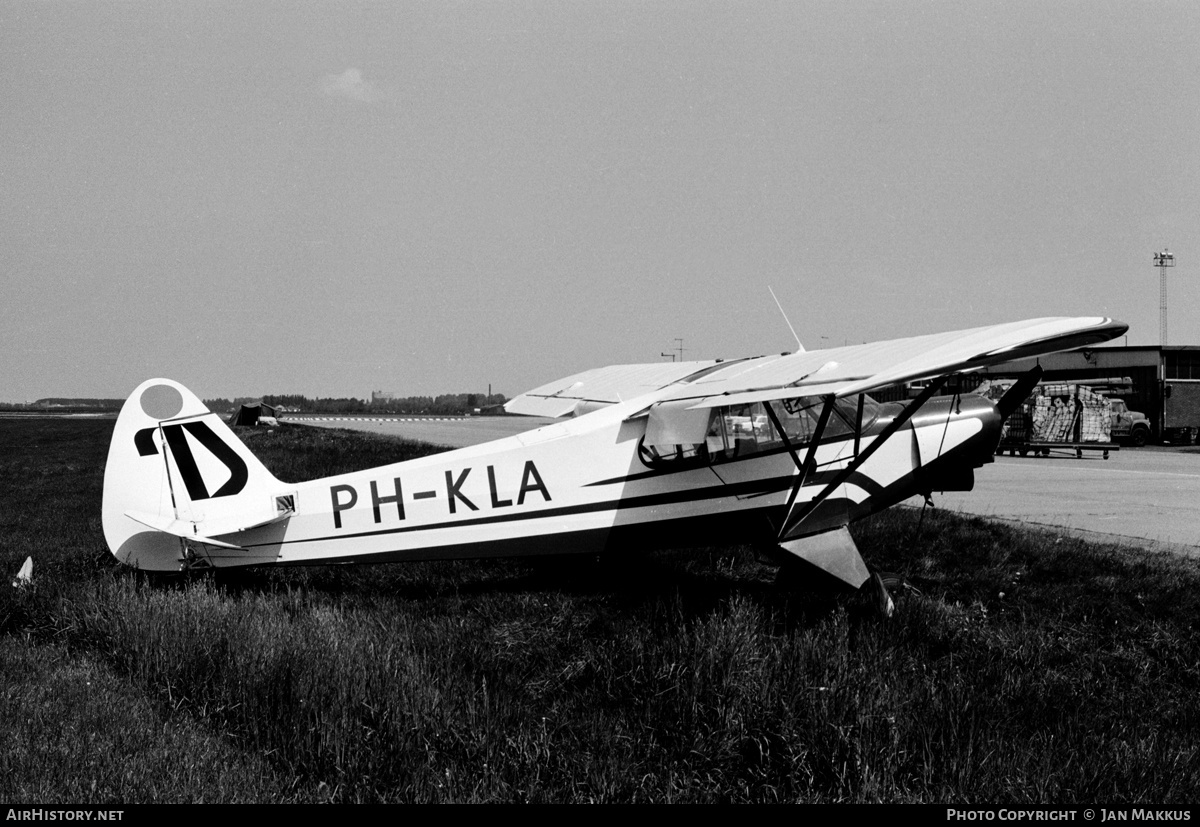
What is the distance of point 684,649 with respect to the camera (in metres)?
4.76

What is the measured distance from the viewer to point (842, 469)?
22.7ft

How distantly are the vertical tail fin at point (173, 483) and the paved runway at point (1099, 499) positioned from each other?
10.0 meters

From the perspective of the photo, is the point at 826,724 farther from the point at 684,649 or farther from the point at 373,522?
the point at 373,522

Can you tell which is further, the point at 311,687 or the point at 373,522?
the point at 373,522

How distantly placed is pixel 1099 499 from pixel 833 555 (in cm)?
1055

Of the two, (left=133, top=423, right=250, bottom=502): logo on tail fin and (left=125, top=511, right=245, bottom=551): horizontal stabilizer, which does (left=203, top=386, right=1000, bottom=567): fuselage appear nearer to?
(left=125, top=511, right=245, bottom=551): horizontal stabilizer

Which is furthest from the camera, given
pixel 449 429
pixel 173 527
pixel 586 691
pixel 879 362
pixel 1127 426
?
Result: pixel 449 429

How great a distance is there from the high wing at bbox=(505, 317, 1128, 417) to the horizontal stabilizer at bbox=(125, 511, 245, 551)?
13.0ft

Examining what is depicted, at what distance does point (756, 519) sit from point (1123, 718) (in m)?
2.95

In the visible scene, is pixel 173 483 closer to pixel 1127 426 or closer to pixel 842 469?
pixel 842 469

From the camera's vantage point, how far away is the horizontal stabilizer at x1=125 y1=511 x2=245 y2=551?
6230mm

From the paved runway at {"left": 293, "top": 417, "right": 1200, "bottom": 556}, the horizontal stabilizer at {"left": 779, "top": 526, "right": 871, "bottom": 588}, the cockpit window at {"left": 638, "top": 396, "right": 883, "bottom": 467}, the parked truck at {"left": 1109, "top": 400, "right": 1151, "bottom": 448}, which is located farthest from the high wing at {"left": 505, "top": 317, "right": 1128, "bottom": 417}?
the parked truck at {"left": 1109, "top": 400, "right": 1151, "bottom": 448}

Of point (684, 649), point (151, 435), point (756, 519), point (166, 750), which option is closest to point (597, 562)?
point (756, 519)

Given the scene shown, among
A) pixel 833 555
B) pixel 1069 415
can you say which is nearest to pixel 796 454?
pixel 833 555
